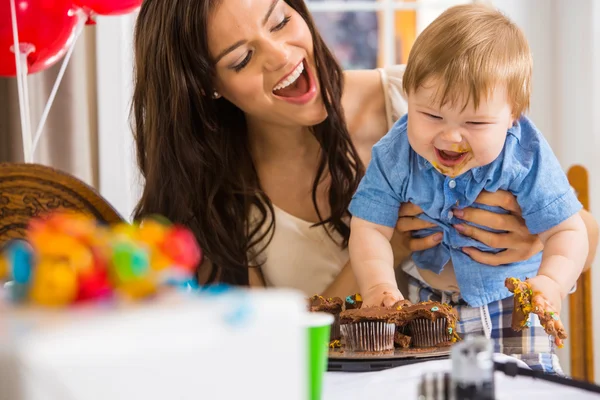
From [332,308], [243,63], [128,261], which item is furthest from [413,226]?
[128,261]

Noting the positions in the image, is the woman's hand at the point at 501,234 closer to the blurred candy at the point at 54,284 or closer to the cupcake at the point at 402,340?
the cupcake at the point at 402,340

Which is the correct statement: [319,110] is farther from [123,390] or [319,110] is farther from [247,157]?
[123,390]

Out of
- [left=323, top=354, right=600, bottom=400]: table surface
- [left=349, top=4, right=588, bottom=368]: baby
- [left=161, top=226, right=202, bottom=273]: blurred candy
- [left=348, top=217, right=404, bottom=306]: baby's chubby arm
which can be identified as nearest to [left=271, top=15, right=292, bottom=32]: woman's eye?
[left=349, top=4, right=588, bottom=368]: baby

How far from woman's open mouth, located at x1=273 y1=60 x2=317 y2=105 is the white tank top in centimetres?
33

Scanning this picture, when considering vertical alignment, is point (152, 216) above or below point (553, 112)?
below

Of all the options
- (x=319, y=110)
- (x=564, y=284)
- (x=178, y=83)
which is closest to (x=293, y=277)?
(x=319, y=110)

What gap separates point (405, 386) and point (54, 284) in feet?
1.56

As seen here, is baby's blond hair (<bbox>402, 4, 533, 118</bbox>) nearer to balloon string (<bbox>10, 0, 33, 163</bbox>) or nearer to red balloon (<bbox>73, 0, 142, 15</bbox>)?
red balloon (<bbox>73, 0, 142, 15</bbox>)

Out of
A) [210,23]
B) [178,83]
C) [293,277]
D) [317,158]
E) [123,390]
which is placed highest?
[210,23]

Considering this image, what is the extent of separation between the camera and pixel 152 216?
184cm

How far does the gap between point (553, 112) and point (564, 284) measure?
5.14 feet

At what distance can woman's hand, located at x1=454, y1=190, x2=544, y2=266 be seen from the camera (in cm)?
145

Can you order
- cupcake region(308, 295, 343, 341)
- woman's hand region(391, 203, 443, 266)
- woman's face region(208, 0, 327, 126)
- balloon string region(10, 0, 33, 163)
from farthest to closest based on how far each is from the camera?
balloon string region(10, 0, 33, 163)
woman's face region(208, 0, 327, 126)
woman's hand region(391, 203, 443, 266)
cupcake region(308, 295, 343, 341)

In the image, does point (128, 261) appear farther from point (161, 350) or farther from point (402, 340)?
point (402, 340)
